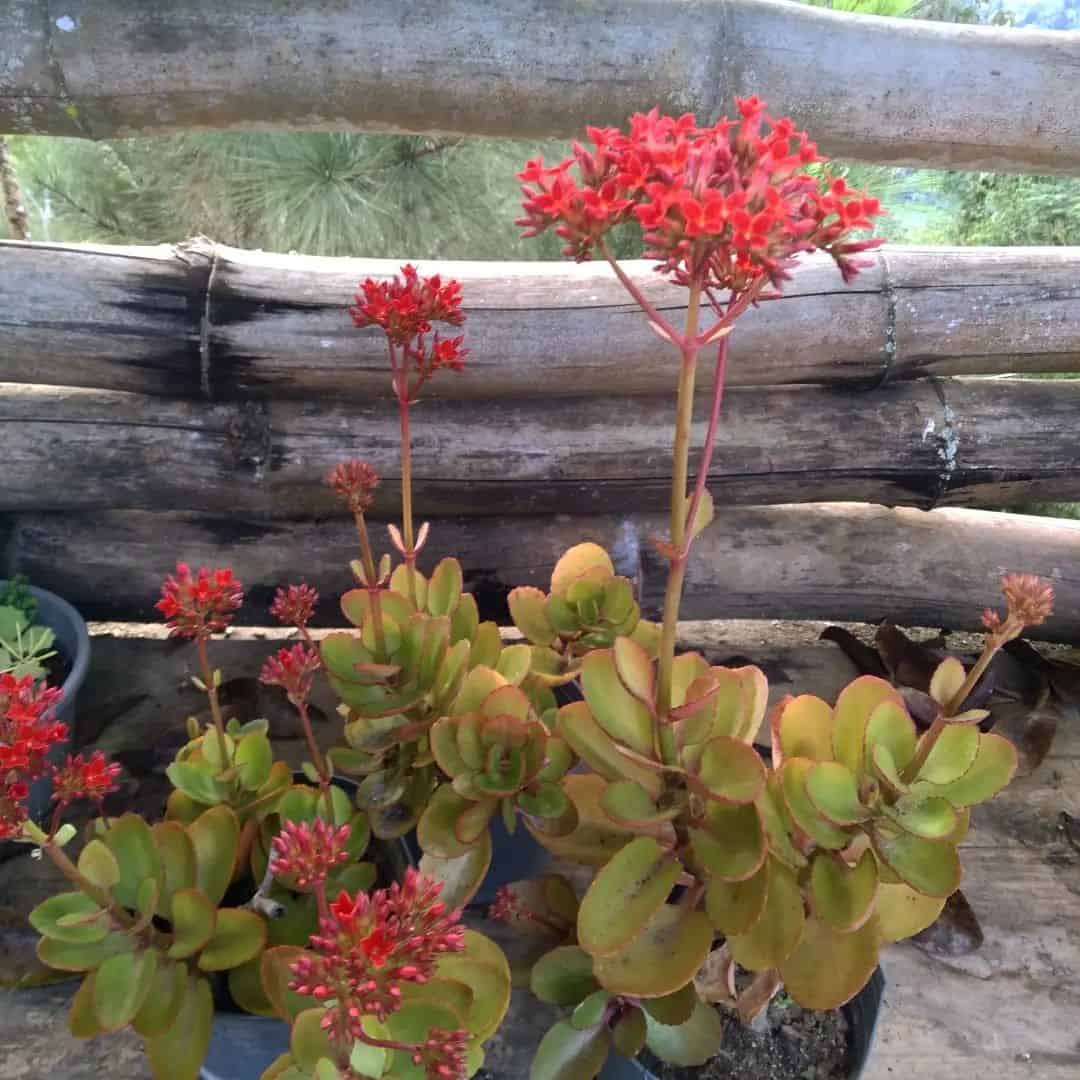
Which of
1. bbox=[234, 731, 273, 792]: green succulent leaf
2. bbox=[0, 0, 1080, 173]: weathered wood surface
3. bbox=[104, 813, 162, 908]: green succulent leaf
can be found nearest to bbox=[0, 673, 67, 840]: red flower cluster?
bbox=[104, 813, 162, 908]: green succulent leaf

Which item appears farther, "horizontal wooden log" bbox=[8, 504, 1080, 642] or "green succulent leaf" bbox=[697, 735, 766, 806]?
"horizontal wooden log" bbox=[8, 504, 1080, 642]

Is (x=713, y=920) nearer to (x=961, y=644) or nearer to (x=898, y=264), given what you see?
(x=898, y=264)

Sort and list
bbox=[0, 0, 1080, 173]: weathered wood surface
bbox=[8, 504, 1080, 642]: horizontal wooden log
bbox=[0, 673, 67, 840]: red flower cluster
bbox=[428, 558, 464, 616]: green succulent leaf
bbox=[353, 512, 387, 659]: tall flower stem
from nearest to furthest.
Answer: bbox=[0, 673, 67, 840]: red flower cluster, bbox=[353, 512, 387, 659]: tall flower stem, bbox=[428, 558, 464, 616]: green succulent leaf, bbox=[0, 0, 1080, 173]: weathered wood surface, bbox=[8, 504, 1080, 642]: horizontal wooden log

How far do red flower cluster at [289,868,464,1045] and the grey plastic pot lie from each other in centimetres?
75

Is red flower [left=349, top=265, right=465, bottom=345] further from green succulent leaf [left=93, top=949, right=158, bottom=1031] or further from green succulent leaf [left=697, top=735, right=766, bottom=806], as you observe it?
green succulent leaf [left=93, top=949, right=158, bottom=1031]

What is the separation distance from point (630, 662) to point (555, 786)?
169mm

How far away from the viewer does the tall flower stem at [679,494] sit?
559 mm

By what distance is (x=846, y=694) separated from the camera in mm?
742

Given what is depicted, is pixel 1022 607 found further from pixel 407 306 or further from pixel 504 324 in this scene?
pixel 504 324

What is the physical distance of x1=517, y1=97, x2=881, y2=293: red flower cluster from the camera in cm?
50

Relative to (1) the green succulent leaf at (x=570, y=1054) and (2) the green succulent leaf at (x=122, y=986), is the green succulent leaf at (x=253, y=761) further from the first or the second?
(1) the green succulent leaf at (x=570, y=1054)

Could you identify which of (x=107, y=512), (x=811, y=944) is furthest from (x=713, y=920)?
(x=107, y=512)

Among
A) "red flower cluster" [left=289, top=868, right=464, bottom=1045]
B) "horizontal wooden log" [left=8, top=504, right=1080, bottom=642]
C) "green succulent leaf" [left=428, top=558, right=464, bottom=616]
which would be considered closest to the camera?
"red flower cluster" [left=289, top=868, right=464, bottom=1045]

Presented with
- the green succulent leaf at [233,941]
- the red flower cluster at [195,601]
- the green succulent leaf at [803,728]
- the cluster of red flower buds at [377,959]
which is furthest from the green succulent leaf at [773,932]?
the red flower cluster at [195,601]
